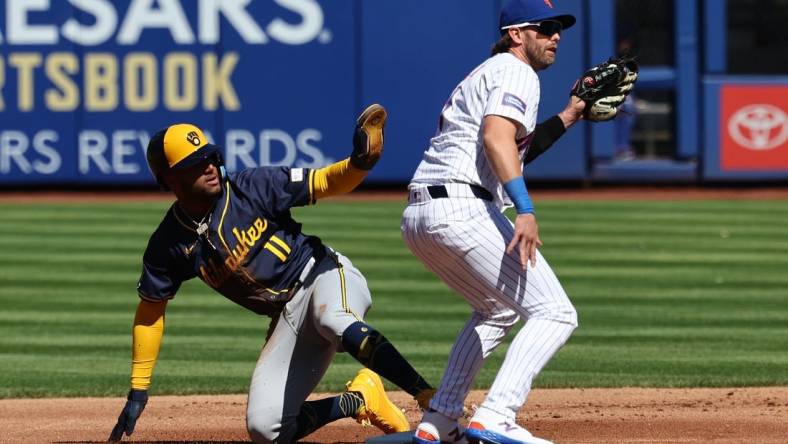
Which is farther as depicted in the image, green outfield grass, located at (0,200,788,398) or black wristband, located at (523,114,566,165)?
green outfield grass, located at (0,200,788,398)

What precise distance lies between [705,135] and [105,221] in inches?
288

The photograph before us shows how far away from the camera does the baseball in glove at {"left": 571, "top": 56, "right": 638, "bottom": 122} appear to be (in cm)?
578

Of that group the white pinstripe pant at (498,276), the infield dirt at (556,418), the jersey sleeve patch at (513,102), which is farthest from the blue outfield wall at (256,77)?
the jersey sleeve patch at (513,102)

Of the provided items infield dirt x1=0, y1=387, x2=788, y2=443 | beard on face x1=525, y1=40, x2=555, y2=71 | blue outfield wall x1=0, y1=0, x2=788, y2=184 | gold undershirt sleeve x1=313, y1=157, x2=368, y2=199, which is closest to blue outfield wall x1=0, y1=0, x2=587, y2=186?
blue outfield wall x1=0, y1=0, x2=788, y2=184

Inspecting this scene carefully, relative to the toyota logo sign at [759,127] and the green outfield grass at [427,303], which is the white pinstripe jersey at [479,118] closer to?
the green outfield grass at [427,303]

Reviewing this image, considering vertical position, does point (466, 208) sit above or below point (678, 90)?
above

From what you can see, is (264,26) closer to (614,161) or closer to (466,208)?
(614,161)

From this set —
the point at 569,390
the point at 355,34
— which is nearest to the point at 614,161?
the point at 355,34

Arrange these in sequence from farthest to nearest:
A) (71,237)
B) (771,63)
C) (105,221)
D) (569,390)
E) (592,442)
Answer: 1. (771,63)
2. (105,221)
3. (71,237)
4. (569,390)
5. (592,442)

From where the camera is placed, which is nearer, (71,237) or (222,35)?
(71,237)

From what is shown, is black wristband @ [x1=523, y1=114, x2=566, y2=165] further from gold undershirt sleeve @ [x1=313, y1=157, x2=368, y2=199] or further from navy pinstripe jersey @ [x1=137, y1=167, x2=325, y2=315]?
navy pinstripe jersey @ [x1=137, y1=167, x2=325, y2=315]

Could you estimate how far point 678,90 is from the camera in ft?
58.0

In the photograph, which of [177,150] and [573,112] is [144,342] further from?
[573,112]

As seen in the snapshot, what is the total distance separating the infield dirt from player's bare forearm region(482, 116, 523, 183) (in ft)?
4.94
